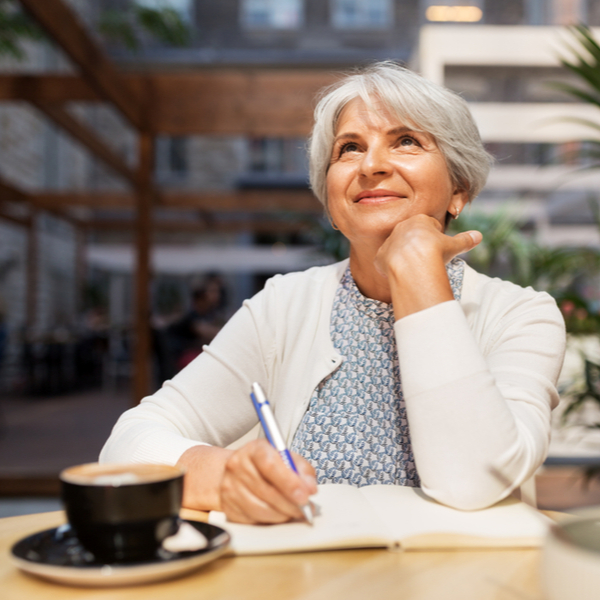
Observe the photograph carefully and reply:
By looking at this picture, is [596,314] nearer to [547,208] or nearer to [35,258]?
[547,208]

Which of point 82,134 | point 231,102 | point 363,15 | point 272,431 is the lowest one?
point 272,431

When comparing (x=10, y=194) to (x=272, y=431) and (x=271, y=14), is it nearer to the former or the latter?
(x=272, y=431)

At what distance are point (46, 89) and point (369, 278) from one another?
387cm

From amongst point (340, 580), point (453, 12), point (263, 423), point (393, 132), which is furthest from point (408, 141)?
point (453, 12)

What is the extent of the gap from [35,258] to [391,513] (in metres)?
9.43

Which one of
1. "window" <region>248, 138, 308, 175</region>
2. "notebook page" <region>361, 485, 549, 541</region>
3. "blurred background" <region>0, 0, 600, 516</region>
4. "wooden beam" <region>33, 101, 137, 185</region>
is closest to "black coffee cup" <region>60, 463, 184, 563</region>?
"notebook page" <region>361, 485, 549, 541</region>

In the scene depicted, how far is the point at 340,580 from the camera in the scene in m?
0.53

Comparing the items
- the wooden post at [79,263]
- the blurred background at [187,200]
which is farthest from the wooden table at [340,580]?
the wooden post at [79,263]

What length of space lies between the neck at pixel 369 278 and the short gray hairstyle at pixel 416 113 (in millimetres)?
200

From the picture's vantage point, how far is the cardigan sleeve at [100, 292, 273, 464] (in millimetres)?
886

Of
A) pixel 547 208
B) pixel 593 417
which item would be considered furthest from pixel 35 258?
pixel 593 417

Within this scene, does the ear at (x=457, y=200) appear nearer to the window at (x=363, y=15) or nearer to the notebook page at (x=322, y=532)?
the notebook page at (x=322, y=532)

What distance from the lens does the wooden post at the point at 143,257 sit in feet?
14.8

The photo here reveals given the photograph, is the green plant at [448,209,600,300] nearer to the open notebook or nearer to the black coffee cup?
the open notebook
